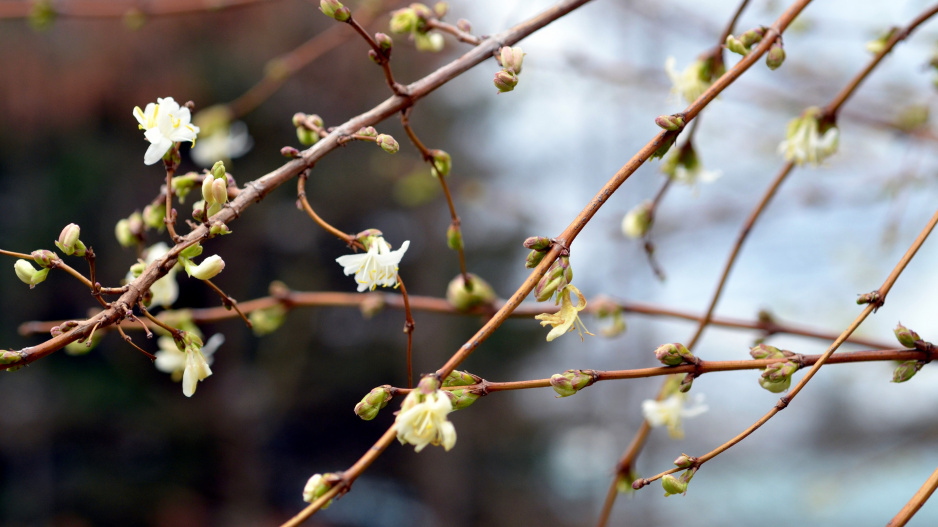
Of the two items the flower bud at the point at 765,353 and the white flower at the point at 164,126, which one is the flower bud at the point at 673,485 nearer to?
the flower bud at the point at 765,353

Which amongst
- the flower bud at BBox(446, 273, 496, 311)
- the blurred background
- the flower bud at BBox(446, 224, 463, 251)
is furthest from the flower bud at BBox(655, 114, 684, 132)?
the blurred background

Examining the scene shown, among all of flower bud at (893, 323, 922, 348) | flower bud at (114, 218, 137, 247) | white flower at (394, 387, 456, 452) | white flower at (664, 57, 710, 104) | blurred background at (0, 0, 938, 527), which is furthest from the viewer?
blurred background at (0, 0, 938, 527)

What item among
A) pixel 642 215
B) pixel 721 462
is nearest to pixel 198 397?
pixel 721 462

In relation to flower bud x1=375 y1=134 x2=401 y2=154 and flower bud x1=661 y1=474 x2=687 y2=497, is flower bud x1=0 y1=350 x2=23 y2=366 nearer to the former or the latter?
flower bud x1=375 y1=134 x2=401 y2=154

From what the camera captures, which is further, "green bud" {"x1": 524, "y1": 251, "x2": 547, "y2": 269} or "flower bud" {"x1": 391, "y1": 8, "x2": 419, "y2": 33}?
"flower bud" {"x1": 391, "y1": 8, "x2": 419, "y2": 33}

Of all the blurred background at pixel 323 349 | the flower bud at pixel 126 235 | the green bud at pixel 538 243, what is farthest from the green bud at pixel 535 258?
the blurred background at pixel 323 349

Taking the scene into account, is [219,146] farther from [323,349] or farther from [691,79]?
[323,349]
